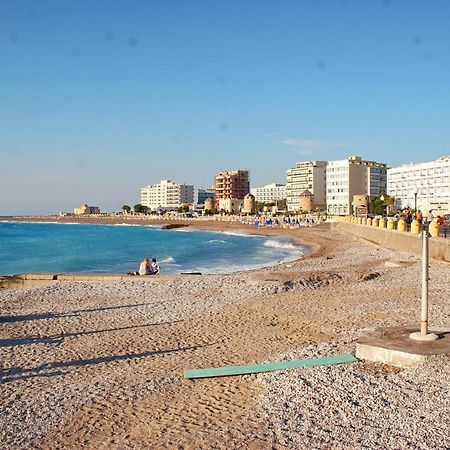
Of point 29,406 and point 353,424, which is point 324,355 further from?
point 29,406

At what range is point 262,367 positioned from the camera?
688 cm

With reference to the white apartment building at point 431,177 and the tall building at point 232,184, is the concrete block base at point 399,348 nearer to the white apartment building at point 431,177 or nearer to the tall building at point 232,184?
the white apartment building at point 431,177

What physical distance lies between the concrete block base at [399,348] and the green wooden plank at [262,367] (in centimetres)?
25

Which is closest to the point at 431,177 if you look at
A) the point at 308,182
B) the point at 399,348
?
the point at 308,182

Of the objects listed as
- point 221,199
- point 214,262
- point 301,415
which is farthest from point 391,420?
point 221,199

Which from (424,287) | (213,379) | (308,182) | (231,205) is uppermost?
(308,182)

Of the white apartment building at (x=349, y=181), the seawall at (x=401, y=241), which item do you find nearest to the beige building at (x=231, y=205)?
the white apartment building at (x=349, y=181)

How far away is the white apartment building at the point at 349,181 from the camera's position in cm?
12912

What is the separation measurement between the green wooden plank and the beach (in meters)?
0.14

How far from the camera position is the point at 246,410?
5.53 metres

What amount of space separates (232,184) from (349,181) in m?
49.1

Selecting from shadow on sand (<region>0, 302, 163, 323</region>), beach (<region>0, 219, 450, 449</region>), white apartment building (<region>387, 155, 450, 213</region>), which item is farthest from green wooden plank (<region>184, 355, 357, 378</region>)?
white apartment building (<region>387, 155, 450, 213</region>)

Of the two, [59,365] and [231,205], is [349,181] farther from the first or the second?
[59,365]

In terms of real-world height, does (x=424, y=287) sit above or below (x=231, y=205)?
below
